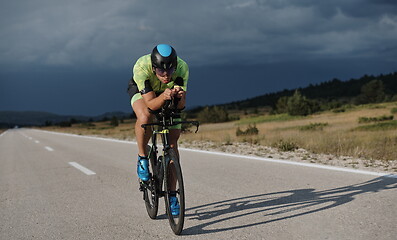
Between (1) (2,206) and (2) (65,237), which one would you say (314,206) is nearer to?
(2) (65,237)

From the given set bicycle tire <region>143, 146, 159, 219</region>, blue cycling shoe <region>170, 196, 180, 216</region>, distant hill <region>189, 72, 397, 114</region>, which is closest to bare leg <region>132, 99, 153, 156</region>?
bicycle tire <region>143, 146, 159, 219</region>

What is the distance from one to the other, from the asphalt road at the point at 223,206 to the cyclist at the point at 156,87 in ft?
2.17

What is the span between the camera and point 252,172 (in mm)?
7059

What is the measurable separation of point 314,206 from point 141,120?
2302 millimetres

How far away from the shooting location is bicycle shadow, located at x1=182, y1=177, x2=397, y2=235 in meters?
3.89

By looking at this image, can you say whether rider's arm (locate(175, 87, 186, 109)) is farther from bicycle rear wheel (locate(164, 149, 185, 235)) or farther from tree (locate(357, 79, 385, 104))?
tree (locate(357, 79, 385, 104))

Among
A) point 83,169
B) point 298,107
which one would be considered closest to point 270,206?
point 83,169

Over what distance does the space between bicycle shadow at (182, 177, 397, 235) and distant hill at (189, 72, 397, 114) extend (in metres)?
109

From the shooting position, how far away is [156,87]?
4000 mm

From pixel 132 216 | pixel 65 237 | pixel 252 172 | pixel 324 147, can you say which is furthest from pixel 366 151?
pixel 65 237

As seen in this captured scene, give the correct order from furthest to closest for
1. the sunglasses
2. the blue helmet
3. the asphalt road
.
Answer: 1. the asphalt road
2. the sunglasses
3. the blue helmet

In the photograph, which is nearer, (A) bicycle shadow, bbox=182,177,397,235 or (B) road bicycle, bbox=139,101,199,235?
(B) road bicycle, bbox=139,101,199,235

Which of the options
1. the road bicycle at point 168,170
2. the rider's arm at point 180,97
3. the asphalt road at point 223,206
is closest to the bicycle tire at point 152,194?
the road bicycle at point 168,170

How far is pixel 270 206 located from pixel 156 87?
2.00m
